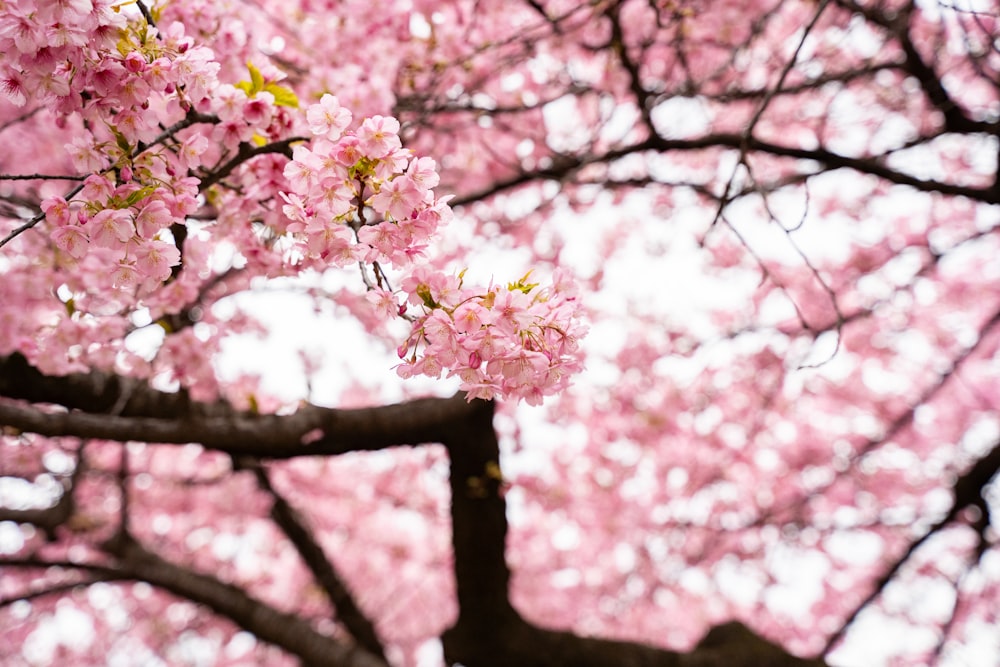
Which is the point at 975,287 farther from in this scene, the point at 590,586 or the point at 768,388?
the point at 590,586

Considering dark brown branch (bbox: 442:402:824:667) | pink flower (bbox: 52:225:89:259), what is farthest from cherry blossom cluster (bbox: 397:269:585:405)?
dark brown branch (bbox: 442:402:824:667)

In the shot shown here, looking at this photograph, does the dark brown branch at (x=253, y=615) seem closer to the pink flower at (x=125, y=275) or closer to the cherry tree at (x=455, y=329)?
the cherry tree at (x=455, y=329)

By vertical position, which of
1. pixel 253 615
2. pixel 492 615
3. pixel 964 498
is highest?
pixel 964 498

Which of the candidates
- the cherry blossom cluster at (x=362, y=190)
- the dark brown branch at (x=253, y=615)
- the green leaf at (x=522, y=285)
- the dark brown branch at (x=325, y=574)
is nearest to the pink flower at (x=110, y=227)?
the cherry blossom cluster at (x=362, y=190)

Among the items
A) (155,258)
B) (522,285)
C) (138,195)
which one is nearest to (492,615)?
(522,285)

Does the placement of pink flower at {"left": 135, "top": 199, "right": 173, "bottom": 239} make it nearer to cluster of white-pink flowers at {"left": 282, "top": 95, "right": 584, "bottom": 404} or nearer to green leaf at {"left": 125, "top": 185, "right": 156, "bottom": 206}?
green leaf at {"left": 125, "top": 185, "right": 156, "bottom": 206}

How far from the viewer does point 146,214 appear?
1.53m

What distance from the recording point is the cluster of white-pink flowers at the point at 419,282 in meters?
1.49

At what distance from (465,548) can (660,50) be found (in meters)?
4.33

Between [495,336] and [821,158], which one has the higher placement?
[821,158]

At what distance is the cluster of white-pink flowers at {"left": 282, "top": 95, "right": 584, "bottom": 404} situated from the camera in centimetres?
149

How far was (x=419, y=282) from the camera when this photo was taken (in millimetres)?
1556

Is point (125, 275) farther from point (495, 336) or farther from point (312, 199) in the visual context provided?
point (495, 336)

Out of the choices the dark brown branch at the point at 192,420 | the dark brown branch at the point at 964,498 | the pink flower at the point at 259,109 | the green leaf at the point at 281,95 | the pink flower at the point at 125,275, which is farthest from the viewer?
the dark brown branch at the point at 964,498
